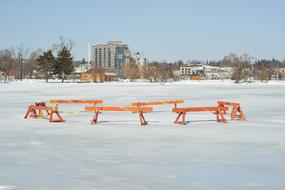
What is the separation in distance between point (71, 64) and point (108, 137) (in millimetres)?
93914

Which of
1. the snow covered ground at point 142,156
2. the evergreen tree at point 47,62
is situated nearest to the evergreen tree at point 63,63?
the evergreen tree at point 47,62

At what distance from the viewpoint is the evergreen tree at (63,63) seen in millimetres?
102500

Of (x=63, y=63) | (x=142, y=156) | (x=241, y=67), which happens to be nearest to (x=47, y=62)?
(x=63, y=63)

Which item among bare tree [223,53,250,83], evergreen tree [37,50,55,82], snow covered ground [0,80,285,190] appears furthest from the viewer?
bare tree [223,53,250,83]

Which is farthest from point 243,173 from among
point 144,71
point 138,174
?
point 144,71

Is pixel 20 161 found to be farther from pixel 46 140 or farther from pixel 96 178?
pixel 46 140

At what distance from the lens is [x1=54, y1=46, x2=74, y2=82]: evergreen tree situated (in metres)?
102

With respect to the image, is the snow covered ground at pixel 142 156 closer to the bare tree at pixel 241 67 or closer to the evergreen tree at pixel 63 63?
the evergreen tree at pixel 63 63

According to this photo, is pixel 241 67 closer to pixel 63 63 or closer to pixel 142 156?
pixel 63 63

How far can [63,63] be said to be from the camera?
10250 cm

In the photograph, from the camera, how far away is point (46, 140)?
12.0 metres

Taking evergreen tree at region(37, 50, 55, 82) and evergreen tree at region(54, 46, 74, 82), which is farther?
evergreen tree at region(54, 46, 74, 82)

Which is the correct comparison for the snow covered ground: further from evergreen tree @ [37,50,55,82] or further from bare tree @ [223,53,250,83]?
bare tree @ [223,53,250,83]

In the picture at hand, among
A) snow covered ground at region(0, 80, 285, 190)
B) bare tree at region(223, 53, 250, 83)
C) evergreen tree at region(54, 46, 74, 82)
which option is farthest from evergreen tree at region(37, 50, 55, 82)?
snow covered ground at region(0, 80, 285, 190)
